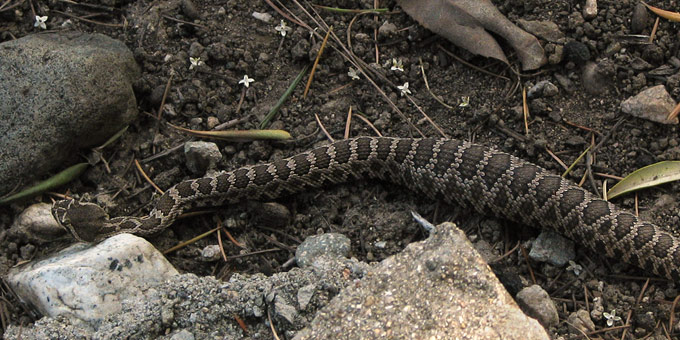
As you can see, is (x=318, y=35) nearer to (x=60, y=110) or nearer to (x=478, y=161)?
(x=478, y=161)

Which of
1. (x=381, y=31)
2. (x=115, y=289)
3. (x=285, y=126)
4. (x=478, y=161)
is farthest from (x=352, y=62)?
(x=115, y=289)

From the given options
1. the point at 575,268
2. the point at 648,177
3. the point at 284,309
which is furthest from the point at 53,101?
the point at 648,177

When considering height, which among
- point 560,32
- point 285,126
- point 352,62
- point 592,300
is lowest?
point 592,300

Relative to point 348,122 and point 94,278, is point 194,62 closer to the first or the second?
point 348,122

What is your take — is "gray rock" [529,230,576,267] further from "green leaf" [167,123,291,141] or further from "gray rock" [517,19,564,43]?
"green leaf" [167,123,291,141]

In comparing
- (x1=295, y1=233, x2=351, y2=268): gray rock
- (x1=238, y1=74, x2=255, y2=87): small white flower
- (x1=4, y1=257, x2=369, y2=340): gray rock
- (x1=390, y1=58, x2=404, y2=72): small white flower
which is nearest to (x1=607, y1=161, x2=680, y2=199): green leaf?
(x1=390, y1=58, x2=404, y2=72): small white flower

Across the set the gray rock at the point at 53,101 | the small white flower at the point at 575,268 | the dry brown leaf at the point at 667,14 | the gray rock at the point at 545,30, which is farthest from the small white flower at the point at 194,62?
the dry brown leaf at the point at 667,14
